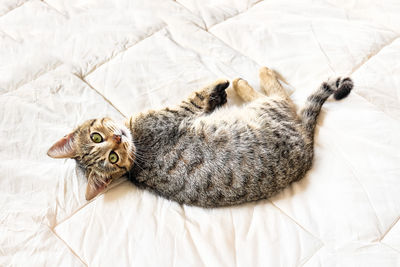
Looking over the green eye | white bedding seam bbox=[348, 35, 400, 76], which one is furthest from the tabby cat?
white bedding seam bbox=[348, 35, 400, 76]

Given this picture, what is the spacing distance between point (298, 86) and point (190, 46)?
0.51 meters

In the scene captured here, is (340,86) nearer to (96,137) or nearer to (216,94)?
(216,94)

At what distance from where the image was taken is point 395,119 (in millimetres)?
1337

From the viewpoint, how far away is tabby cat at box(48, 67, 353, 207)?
1.21 metres

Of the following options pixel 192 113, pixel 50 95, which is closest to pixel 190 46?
pixel 192 113

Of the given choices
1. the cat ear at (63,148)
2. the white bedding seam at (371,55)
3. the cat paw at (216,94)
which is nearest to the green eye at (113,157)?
the cat ear at (63,148)

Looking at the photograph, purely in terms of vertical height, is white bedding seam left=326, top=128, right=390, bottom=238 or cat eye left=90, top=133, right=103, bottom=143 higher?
cat eye left=90, top=133, right=103, bottom=143

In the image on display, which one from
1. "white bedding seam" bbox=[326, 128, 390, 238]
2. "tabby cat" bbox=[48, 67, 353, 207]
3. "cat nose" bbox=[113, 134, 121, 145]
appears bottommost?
"white bedding seam" bbox=[326, 128, 390, 238]

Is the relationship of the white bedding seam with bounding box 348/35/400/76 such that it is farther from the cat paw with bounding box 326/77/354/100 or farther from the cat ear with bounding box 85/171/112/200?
the cat ear with bounding box 85/171/112/200

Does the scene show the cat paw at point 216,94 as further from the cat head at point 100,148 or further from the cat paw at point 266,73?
the cat head at point 100,148

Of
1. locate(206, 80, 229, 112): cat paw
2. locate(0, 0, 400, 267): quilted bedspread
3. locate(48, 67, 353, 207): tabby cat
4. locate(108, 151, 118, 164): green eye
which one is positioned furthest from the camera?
locate(206, 80, 229, 112): cat paw

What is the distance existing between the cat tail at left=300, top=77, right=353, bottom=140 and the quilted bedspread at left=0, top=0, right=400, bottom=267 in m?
0.04

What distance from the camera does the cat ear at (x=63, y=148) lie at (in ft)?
4.07

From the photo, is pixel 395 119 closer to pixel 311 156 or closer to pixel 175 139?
pixel 311 156
